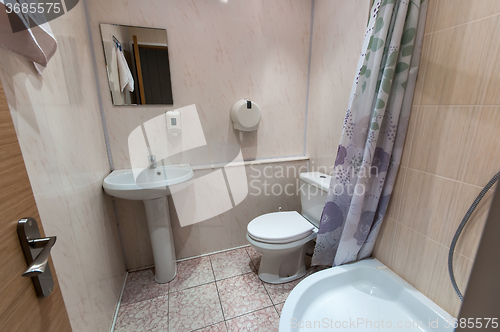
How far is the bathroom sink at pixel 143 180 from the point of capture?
1.27 metres

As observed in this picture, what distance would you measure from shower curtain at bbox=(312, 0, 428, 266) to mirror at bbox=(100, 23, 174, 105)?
1299mm

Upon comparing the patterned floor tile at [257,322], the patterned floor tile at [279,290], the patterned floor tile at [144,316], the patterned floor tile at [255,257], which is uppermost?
the patterned floor tile at [255,257]

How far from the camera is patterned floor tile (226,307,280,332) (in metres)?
1.31

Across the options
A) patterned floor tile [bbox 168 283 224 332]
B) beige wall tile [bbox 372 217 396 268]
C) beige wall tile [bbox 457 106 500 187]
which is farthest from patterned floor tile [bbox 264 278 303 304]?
beige wall tile [bbox 457 106 500 187]

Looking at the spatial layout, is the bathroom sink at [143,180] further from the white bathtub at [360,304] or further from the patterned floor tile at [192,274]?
the white bathtub at [360,304]

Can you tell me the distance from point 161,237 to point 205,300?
21.5 inches

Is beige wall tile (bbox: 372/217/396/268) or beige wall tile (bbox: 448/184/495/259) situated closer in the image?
beige wall tile (bbox: 448/184/495/259)

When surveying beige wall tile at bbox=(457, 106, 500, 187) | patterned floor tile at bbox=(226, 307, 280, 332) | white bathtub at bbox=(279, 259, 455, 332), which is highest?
beige wall tile at bbox=(457, 106, 500, 187)

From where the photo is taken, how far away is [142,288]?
5.33ft

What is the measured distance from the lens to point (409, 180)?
1.09 meters

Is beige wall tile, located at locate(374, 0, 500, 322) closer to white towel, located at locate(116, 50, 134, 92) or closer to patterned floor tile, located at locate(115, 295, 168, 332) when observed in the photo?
patterned floor tile, located at locate(115, 295, 168, 332)

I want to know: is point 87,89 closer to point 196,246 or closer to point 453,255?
point 196,246

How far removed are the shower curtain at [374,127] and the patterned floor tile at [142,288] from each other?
1296mm

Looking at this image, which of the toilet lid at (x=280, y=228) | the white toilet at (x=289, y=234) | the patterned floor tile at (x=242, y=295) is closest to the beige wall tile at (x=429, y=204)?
the white toilet at (x=289, y=234)
